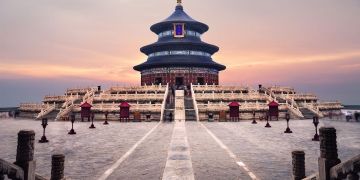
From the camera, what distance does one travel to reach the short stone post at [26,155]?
5.45 meters

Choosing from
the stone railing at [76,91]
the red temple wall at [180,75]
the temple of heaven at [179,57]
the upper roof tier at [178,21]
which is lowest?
the stone railing at [76,91]

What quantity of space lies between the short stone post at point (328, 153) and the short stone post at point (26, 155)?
5639mm

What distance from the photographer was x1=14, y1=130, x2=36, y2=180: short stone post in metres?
5.45

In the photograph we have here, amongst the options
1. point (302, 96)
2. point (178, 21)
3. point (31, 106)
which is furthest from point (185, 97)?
point (178, 21)

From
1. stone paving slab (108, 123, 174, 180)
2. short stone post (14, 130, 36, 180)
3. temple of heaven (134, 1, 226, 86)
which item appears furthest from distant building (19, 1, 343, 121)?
short stone post (14, 130, 36, 180)

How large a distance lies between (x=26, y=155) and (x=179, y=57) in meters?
52.4

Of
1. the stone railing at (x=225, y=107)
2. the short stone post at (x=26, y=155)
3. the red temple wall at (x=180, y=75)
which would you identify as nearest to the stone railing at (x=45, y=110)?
the stone railing at (x=225, y=107)

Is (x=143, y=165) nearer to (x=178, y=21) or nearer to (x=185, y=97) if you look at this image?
(x=185, y=97)

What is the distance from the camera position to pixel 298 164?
6777 millimetres

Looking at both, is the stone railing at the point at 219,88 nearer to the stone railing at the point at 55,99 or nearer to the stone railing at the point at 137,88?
the stone railing at the point at 137,88

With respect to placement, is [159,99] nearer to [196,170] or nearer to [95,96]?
[95,96]

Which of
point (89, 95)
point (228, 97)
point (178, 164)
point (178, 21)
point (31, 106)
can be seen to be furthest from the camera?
point (178, 21)

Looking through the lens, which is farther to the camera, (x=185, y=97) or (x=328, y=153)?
(x=185, y=97)

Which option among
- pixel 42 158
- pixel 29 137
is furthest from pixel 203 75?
pixel 29 137
